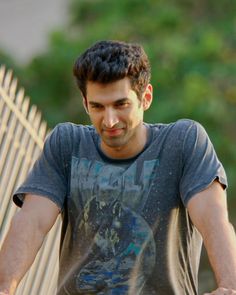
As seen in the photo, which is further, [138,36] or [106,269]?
[138,36]

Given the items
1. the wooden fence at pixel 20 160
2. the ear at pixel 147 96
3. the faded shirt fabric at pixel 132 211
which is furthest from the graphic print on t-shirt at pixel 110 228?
the wooden fence at pixel 20 160

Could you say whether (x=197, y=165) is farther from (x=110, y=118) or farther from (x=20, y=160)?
(x=20, y=160)

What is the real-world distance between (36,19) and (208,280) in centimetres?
958

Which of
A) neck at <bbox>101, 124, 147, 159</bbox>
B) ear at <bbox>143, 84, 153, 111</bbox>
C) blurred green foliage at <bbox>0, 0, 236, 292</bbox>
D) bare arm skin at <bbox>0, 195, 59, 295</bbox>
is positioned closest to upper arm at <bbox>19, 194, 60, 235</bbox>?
bare arm skin at <bbox>0, 195, 59, 295</bbox>

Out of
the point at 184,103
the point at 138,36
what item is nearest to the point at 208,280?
the point at 184,103

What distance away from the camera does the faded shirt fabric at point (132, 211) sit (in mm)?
4477

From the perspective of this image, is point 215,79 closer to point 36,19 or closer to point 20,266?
point 20,266

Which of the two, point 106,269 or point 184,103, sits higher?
point 184,103

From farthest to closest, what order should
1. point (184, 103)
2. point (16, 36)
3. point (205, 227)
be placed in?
point (16, 36) < point (184, 103) < point (205, 227)

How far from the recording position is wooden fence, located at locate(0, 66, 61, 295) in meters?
5.96

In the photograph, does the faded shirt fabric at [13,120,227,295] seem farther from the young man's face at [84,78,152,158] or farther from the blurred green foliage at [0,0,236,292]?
the blurred green foliage at [0,0,236,292]

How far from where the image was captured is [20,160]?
6.25 metres

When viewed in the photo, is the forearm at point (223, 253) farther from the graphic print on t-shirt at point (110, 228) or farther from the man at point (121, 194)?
the graphic print on t-shirt at point (110, 228)

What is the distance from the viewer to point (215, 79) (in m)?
11.6
